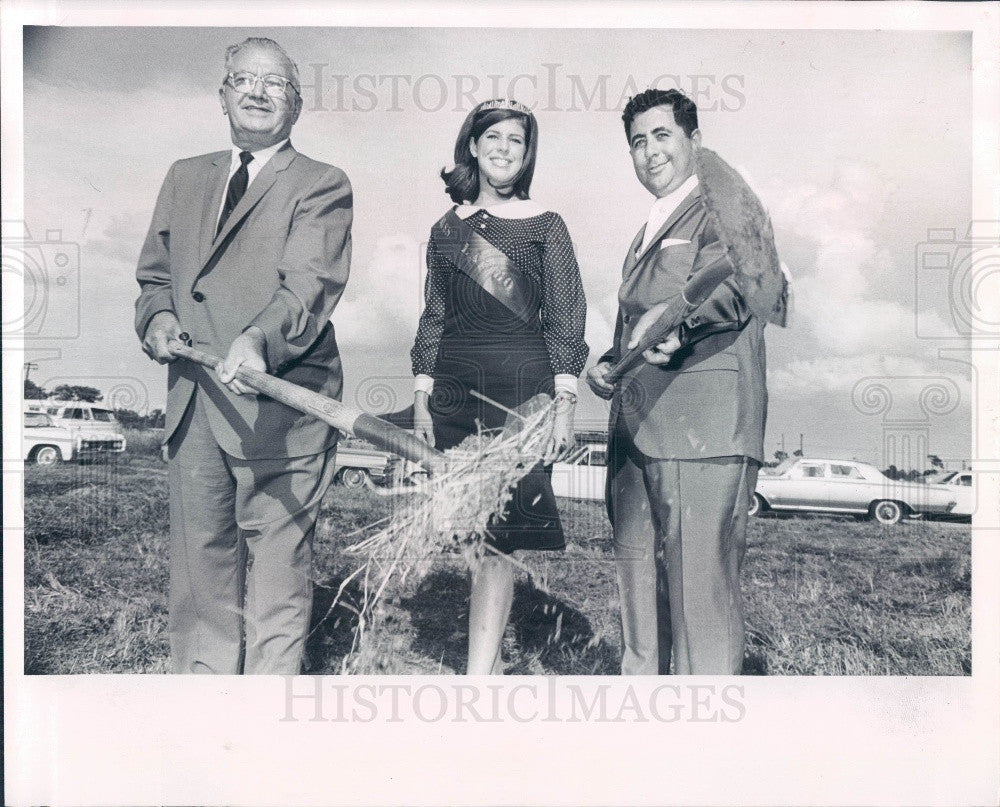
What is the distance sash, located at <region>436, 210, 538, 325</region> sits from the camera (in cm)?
433

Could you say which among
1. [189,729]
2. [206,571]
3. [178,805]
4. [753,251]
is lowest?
[178,805]

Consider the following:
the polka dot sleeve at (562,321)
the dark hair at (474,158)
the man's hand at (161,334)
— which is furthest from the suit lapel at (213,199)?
the polka dot sleeve at (562,321)

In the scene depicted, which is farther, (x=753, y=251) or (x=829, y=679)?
(x=829, y=679)

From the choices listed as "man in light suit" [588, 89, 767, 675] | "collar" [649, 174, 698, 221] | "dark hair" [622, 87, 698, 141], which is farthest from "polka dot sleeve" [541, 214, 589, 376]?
"dark hair" [622, 87, 698, 141]

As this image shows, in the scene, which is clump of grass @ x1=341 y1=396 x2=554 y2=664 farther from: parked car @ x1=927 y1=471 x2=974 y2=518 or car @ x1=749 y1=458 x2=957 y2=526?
parked car @ x1=927 y1=471 x2=974 y2=518

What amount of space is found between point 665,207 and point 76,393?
8.73 ft

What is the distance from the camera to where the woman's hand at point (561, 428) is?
14.2ft

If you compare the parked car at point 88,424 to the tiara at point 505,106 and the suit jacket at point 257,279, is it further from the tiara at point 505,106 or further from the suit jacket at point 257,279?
the tiara at point 505,106

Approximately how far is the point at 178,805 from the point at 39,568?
3.88 ft

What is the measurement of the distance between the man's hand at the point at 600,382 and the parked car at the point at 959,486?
1.47 meters

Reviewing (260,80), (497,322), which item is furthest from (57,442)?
(497,322)

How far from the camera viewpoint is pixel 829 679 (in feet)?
14.5

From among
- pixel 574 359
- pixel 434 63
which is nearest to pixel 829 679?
pixel 574 359

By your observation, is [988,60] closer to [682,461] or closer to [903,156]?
[903,156]
